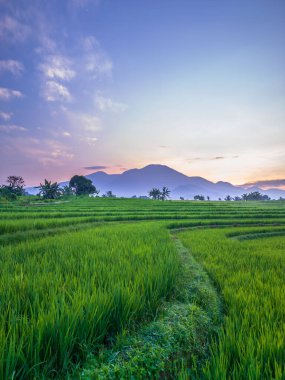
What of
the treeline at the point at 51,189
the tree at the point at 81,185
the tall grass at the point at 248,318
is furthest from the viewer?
the tree at the point at 81,185

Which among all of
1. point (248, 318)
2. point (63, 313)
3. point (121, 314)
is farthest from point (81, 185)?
point (248, 318)

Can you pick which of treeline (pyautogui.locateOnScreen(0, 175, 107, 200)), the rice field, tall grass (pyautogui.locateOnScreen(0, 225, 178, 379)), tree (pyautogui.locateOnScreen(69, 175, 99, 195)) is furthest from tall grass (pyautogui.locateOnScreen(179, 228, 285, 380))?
tree (pyautogui.locateOnScreen(69, 175, 99, 195))

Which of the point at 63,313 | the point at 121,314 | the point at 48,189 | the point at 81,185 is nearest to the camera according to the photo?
the point at 63,313

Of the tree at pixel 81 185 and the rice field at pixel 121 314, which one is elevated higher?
the tree at pixel 81 185

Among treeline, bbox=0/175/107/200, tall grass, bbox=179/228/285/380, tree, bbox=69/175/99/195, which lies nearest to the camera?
tall grass, bbox=179/228/285/380

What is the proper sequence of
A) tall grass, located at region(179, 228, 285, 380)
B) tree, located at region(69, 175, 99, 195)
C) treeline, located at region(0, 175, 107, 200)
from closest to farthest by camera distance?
1. tall grass, located at region(179, 228, 285, 380)
2. treeline, located at region(0, 175, 107, 200)
3. tree, located at region(69, 175, 99, 195)

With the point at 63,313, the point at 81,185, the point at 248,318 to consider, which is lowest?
the point at 248,318

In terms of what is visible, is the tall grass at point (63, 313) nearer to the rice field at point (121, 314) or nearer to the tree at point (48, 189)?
the rice field at point (121, 314)

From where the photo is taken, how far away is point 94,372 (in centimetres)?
192

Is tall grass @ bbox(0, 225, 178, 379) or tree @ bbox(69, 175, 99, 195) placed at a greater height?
tree @ bbox(69, 175, 99, 195)

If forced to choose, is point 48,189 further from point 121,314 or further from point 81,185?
point 121,314

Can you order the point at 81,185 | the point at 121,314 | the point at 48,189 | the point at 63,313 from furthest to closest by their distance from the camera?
the point at 81,185 → the point at 48,189 → the point at 121,314 → the point at 63,313

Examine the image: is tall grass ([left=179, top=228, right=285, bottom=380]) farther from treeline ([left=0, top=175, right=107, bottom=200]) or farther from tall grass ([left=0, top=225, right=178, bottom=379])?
treeline ([left=0, top=175, right=107, bottom=200])

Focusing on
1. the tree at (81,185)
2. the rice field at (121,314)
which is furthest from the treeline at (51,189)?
the rice field at (121,314)
